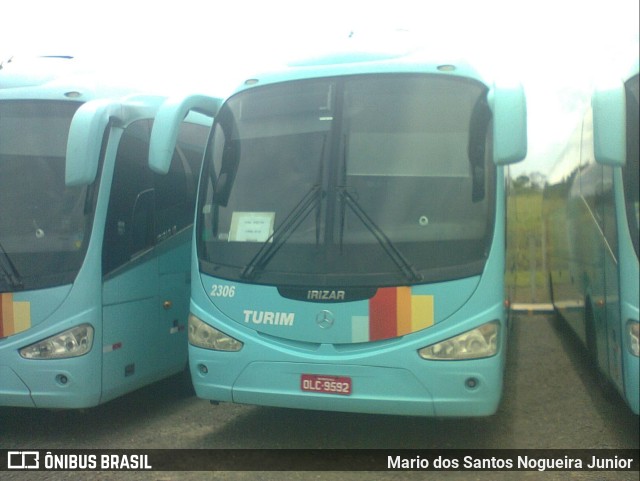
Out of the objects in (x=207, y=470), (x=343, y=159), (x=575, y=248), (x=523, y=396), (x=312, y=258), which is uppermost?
(x=343, y=159)

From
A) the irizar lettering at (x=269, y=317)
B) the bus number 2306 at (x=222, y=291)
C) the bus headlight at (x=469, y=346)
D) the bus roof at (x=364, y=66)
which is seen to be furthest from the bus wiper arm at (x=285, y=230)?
the bus headlight at (x=469, y=346)

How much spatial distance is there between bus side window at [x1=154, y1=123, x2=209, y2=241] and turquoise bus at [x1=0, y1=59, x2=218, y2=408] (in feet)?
0.69

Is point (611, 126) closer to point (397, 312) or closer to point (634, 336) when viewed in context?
point (634, 336)

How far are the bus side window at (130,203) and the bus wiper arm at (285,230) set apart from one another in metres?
1.50

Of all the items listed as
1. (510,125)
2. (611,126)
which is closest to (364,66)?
(510,125)

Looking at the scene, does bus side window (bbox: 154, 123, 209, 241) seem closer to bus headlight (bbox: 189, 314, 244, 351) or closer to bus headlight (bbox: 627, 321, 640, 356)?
bus headlight (bbox: 189, 314, 244, 351)

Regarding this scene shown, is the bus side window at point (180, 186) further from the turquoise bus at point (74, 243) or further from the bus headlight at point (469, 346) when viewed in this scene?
the bus headlight at point (469, 346)

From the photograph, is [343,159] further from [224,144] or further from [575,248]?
[575,248]

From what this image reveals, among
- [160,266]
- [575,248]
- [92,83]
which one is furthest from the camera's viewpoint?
[575,248]

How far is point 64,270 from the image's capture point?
6383 millimetres

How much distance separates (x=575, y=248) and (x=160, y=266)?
189 inches

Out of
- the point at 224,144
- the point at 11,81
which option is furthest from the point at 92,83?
the point at 224,144

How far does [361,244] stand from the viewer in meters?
5.62

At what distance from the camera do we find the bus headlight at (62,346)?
6.32 metres
